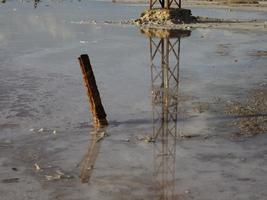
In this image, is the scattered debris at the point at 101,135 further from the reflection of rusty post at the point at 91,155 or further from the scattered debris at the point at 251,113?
the scattered debris at the point at 251,113

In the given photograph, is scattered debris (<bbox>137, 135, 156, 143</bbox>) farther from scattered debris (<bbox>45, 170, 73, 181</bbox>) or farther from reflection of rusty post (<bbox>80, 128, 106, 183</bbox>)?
scattered debris (<bbox>45, 170, 73, 181</bbox>)

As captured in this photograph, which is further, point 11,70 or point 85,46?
point 85,46

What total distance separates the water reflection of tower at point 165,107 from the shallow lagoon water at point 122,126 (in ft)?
0.30

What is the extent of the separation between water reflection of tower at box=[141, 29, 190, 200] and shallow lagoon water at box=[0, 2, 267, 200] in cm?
9

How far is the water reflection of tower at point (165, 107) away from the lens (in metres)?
8.29

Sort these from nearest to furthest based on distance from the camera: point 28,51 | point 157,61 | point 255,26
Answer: point 157,61, point 28,51, point 255,26

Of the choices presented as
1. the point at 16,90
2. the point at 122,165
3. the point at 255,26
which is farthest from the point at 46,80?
the point at 255,26

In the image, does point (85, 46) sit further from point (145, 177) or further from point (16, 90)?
point (145, 177)

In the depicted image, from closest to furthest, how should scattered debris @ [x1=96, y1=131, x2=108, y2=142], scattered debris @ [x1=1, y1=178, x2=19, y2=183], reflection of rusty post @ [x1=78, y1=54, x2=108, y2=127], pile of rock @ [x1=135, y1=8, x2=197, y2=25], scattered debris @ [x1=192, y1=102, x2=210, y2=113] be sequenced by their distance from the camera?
scattered debris @ [x1=1, y1=178, x2=19, y2=183] → scattered debris @ [x1=96, y1=131, x2=108, y2=142] → reflection of rusty post @ [x1=78, y1=54, x2=108, y2=127] → scattered debris @ [x1=192, y1=102, x2=210, y2=113] → pile of rock @ [x1=135, y1=8, x2=197, y2=25]

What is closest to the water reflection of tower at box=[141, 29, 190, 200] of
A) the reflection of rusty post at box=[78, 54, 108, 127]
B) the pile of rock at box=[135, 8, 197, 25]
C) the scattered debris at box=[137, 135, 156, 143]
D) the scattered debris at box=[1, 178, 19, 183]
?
the scattered debris at box=[137, 135, 156, 143]

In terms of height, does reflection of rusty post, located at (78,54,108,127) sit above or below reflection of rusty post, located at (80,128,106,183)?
above

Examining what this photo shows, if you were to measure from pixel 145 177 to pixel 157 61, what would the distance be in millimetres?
11910

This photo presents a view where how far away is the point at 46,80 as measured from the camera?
53.3 ft

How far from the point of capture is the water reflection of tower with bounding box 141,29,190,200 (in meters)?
8.29
